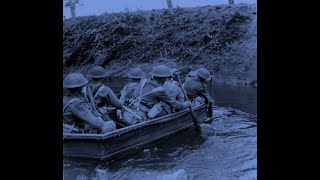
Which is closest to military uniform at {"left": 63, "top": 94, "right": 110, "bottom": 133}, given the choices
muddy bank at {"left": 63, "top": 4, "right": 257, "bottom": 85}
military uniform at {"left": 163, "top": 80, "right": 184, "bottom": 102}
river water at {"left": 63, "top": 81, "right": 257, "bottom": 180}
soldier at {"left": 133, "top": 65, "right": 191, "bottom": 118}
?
river water at {"left": 63, "top": 81, "right": 257, "bottom": 180}

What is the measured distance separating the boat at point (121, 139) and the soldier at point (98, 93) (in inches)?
26.4

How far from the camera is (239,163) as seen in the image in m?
6.96

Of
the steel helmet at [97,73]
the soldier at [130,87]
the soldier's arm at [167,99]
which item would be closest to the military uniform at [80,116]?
the steel helmet at [97,73]

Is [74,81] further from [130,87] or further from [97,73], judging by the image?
[130,87]

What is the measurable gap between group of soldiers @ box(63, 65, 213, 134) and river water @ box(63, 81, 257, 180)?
2.22 ft

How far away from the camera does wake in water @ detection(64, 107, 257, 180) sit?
20.7ft

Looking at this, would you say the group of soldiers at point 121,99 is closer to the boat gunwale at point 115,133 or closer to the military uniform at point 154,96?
the military uniform at point 154,96

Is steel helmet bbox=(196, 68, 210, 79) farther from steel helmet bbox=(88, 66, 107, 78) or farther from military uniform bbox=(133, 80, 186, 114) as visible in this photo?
steel helmet bbox=(88, 66, 107, 78)

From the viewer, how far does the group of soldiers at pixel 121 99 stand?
6.29 meters

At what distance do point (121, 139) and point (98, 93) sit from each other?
0.99 meters

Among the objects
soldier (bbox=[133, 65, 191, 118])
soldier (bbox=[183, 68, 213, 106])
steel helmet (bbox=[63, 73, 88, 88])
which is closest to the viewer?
steel helmet (bbox=[63, 73, 88, 88])
